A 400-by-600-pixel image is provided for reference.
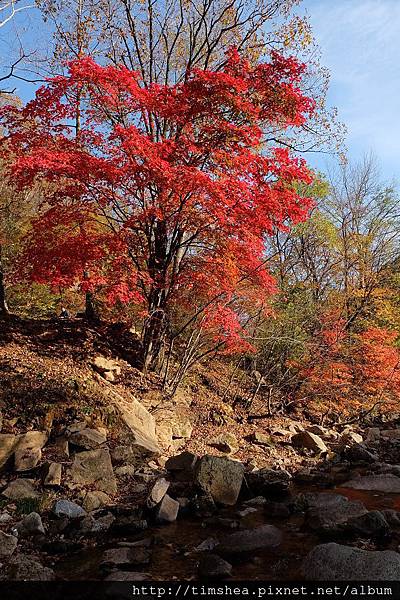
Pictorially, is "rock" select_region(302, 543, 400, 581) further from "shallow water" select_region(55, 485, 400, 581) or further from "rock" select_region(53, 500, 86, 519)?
"rock" select_region(53, 500, 86, 519)

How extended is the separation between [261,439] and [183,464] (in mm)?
3996

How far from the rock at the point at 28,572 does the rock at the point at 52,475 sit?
6.01 ft

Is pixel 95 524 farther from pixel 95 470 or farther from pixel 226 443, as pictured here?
pixel 226 443

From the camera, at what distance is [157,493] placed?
6102 millimetres

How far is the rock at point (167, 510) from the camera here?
5758mm

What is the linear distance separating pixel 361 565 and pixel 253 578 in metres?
1.10

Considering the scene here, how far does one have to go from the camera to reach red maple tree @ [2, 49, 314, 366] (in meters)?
8.70

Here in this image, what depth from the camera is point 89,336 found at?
38.2 ft

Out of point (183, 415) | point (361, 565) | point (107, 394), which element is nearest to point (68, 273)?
point (107, 394)

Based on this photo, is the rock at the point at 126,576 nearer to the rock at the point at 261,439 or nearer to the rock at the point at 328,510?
the rock at the point at 328,510

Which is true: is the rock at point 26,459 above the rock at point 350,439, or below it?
above

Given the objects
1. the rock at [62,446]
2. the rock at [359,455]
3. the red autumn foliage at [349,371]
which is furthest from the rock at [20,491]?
the red autumn foliage at [349,371]

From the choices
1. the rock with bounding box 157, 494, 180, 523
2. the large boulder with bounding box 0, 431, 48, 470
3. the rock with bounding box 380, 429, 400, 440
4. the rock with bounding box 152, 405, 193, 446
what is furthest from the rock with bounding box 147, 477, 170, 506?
the rock with bounding box 380, 429, 400, 440

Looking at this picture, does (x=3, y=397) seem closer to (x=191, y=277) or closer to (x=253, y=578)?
(x=191, y=277)
